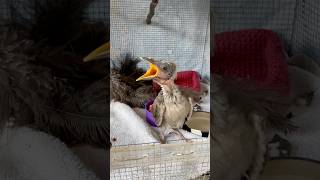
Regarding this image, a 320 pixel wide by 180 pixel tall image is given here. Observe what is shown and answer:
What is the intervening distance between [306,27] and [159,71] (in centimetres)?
32

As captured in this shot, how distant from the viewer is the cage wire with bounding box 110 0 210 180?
0.87m

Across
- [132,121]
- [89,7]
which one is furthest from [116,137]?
[89,7]

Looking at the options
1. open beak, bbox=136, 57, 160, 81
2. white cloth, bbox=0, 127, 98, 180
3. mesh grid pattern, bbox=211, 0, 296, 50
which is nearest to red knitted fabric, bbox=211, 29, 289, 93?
mesh grid pattern, bbox=211, 0, 296, 50

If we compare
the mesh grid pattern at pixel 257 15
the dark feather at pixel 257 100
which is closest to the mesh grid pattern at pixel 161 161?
the dark feather at pixel 257 100

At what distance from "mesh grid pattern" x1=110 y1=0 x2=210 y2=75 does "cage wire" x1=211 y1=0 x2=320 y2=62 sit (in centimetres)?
4

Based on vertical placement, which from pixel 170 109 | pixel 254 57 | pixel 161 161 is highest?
pixel 254 57

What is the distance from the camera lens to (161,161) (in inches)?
35.8

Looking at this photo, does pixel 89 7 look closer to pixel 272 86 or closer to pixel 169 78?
pixel 169 78

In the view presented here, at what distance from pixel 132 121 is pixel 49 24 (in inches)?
9.6

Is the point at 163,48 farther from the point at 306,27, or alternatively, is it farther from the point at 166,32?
the point at 306,27

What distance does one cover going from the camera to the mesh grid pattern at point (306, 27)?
3.02 feet

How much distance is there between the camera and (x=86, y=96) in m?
0.88

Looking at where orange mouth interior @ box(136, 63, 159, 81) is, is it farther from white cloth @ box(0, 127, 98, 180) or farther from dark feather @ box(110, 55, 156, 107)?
white cloth @ box(0, 127, 98, 180)

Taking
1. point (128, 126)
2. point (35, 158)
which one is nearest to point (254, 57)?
point (128, 126)
